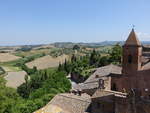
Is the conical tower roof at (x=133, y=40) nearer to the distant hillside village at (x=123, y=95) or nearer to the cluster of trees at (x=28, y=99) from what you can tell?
the distant hillside village at (x=123, y=95)

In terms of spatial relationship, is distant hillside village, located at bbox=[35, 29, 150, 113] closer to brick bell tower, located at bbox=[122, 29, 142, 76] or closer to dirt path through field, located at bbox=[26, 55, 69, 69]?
brick bell tower, located at bbox=[122, 29, 142, 76]

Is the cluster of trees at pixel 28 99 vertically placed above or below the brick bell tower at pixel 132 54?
below

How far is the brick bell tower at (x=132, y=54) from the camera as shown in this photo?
34250 mm

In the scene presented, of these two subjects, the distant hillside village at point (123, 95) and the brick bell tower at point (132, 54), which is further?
the brick bell tower at point (132, 54)

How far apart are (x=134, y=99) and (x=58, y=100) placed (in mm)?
12786

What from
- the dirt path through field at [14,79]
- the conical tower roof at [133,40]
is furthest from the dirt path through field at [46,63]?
the conical tower roof at [133,40]

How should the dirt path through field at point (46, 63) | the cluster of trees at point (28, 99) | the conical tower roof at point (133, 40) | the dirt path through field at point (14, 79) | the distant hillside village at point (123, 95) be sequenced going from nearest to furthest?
the distant hillside village at point (123, 95) → the conical tower roof at point (133, 40) → the cluster of trees at point (28, 99) → the dirt path through field at point (14, 79) → the dirt path through field at point (46, 63)

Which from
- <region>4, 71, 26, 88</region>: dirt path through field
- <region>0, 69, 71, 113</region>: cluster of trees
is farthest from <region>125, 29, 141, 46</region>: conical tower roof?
<region>4, 71, 26, 88</region>: dirt path through field

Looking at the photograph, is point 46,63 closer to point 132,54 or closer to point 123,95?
point 132,54

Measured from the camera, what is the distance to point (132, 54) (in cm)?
3456

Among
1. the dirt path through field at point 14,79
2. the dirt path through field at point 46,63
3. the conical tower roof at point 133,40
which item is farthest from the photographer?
the dirt path through field at point 46,63

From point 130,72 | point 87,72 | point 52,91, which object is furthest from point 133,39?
point 87,72

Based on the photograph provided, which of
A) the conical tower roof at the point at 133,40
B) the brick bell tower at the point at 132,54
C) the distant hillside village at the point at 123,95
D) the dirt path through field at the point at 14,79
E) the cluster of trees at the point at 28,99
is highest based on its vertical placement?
the conical tower roof at the point at 133,40

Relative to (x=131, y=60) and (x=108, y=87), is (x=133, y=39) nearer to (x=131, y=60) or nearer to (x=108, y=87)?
(x=131, y=60)
